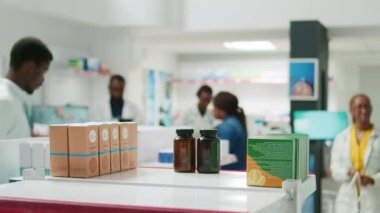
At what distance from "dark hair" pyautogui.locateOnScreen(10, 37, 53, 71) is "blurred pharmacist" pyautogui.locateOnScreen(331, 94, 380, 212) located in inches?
114

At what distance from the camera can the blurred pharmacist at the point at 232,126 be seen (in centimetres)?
497

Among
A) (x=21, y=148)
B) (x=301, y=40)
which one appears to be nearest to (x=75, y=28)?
(x=301, y=40)

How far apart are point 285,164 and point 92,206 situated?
71 cm

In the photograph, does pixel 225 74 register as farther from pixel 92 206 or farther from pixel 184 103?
pixel 92 206

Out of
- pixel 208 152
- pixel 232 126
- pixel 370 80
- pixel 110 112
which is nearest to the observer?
pixel 208 152

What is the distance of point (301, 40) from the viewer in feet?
22.4

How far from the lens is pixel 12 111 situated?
3.33m

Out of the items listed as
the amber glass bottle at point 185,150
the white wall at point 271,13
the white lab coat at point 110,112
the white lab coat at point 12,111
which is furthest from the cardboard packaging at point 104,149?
the white wall at point 271,13

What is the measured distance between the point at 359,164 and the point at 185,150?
3276 mm

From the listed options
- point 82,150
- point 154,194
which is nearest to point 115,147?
point 82,150

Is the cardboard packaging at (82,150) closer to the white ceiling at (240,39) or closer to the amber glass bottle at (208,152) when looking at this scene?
the amber glass bottle at (208,152)

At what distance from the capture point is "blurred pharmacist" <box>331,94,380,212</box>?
16.8 feet

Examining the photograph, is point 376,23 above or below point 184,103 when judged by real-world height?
above

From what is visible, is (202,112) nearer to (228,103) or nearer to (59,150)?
(228,103)
